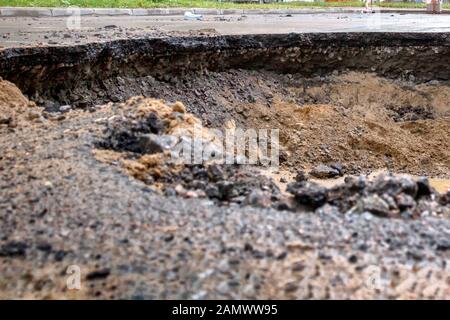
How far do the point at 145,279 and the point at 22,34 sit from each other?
5997 mm

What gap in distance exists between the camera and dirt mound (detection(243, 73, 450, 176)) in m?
7.02

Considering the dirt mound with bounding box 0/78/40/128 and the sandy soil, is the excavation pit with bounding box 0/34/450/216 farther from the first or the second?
the sandy soil

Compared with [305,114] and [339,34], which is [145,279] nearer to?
[305,114]

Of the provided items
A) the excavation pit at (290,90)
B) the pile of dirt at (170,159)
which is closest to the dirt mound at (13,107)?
the excavation pit at (290,90)

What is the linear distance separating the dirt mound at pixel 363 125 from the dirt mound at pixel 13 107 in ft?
9.58

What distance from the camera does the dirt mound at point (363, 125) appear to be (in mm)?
7023

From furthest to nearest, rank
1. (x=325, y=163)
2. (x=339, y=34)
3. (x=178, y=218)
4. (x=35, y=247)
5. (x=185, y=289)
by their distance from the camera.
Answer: (x=339, y=34)
(x=325, y=163)
(x=178, y=218)
(x=35, y=247)
(x=185, y=289)

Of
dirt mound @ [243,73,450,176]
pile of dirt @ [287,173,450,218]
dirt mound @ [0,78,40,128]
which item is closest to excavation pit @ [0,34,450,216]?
dirt mound @ [243,73,450,176]

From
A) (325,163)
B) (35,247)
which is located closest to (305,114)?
(325,163)

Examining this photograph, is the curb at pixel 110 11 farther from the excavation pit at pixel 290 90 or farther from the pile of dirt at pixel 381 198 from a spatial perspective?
the pile of dirt at pixel 381 198

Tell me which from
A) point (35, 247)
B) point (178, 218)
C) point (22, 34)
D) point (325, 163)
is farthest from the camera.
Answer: point (22, 34)

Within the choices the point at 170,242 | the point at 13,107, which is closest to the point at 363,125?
the point at 13,107

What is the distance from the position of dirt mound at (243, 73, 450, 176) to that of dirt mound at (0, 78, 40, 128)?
9.58 feet

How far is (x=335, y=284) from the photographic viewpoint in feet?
7.68
